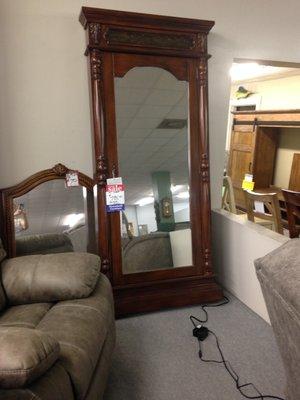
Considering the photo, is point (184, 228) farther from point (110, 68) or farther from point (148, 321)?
point (110, 68)

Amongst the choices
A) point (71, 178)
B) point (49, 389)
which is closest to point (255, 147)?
point (71, 178)

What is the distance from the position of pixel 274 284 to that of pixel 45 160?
5.86 ft

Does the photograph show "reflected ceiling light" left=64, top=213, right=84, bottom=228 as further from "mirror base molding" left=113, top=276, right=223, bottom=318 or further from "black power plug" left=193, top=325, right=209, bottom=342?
"black power plug" left=193, top=325, right=209, bottom=342

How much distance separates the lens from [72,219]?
2242 millimetres

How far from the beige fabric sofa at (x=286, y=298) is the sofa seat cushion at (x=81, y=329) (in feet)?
2.30

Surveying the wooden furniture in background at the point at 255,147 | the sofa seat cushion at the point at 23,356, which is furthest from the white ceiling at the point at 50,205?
the wooden furniture in background at the point at 255,147

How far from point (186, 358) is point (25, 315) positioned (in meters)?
0.92

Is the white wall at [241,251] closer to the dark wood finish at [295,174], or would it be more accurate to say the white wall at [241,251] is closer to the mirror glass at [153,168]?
the mirror glass at [153,168]

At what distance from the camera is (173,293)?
231cm

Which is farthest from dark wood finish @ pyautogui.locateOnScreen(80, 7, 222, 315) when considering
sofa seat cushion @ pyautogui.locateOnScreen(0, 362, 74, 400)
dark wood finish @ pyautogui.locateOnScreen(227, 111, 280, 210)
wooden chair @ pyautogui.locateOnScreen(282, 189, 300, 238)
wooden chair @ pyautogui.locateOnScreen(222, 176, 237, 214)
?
dark wood finish @ pyautogui.locateOnScreen(227, 111, 280, 210)

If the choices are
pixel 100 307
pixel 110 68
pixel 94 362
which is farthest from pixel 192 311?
pixel 110 68

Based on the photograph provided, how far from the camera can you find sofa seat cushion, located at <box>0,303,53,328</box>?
144 centimetres

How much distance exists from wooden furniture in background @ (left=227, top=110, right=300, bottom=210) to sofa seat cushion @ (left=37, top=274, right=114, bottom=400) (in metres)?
3.21

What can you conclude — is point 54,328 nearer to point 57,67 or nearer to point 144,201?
point 144,201
